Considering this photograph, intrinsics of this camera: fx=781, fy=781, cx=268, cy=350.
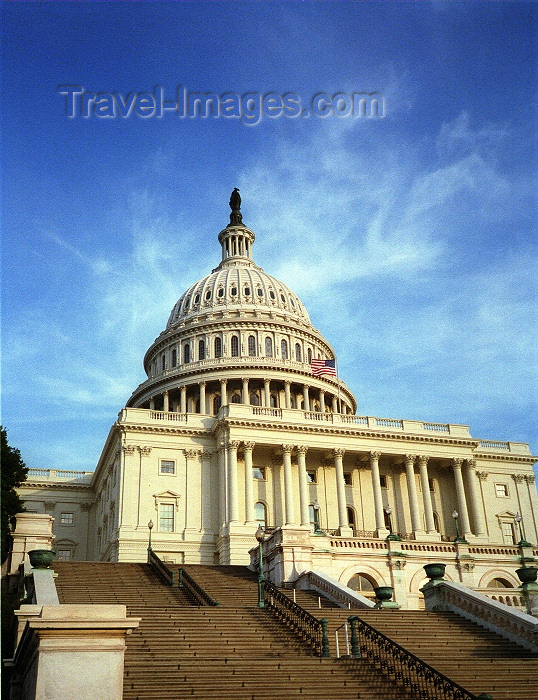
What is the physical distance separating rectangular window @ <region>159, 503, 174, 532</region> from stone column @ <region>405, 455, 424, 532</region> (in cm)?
2044

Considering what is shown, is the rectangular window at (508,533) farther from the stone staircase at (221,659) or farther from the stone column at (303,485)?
the stone staircase at (221,659)

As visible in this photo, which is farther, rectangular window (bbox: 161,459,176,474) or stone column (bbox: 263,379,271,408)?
stone column (bbox: 263,379,271,408)

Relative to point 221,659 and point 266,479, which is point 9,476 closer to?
point 266,479

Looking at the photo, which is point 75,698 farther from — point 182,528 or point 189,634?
point 182,528

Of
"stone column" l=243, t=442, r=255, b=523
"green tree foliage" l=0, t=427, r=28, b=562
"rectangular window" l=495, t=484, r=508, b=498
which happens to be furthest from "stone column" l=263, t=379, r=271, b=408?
"green tree foliage" l=0, t=427, r=28, b=562

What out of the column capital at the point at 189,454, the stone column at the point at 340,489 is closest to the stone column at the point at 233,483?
the column capital at the point at 189,454

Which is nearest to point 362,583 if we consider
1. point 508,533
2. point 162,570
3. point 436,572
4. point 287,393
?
point 162,570

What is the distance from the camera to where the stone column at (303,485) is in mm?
63219

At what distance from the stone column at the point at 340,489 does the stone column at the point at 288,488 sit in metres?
4.09

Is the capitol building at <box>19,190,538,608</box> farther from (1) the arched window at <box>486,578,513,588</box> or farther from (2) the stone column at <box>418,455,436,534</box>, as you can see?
(1) the arched window at <box>486,578,513,588</box>

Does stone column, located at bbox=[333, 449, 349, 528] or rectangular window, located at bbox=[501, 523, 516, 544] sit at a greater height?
stone column, located at bbox=[333, 449, 349, 528]

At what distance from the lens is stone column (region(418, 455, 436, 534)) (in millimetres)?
66500

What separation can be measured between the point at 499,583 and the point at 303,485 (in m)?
23.3

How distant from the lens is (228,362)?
84.8 metres
